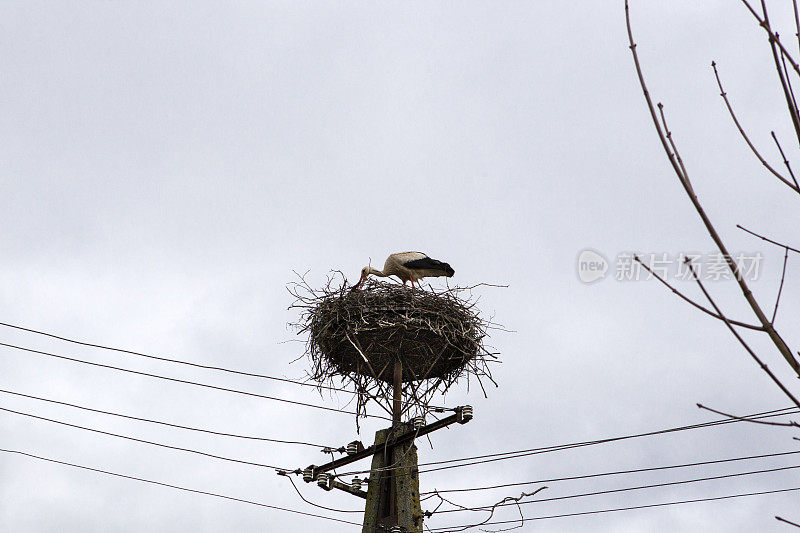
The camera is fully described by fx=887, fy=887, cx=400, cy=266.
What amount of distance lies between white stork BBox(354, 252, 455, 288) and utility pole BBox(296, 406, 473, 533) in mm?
2484

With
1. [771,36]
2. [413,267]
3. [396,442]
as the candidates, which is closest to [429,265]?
[413,267]

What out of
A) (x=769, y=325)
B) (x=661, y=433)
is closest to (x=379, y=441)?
(x=661, y=433)

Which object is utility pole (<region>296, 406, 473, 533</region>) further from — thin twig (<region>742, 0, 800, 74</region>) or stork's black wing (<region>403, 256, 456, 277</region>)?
thin twig (<region>742, 0, 800, 74</region>)

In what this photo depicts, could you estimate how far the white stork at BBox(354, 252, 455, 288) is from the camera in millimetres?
10719

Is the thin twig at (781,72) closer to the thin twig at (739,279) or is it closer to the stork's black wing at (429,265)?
the thin twig at (739,279)

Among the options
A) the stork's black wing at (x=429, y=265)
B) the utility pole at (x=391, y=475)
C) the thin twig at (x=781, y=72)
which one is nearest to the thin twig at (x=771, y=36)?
the thin twig at (x=781, y=72)

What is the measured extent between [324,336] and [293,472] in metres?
1.36

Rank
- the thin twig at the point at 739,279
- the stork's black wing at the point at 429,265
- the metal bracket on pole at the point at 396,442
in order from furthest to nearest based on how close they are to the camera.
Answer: the stork's black wing at the point at 429,265, the metal bracket on pole at the point at 396,442, the thin twig at the point at 739,279

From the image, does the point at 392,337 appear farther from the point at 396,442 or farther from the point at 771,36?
the point at 771,36

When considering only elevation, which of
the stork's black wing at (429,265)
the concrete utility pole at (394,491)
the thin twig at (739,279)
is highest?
the stork's black wing at (429,265)

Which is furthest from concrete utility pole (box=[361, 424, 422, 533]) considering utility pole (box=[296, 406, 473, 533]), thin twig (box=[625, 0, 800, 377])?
thin twig (box=[625, 0, 800, 377])

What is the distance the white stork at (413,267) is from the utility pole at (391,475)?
2.48 m

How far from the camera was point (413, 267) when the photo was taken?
10.8 metres

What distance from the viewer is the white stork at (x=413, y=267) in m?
10.7
